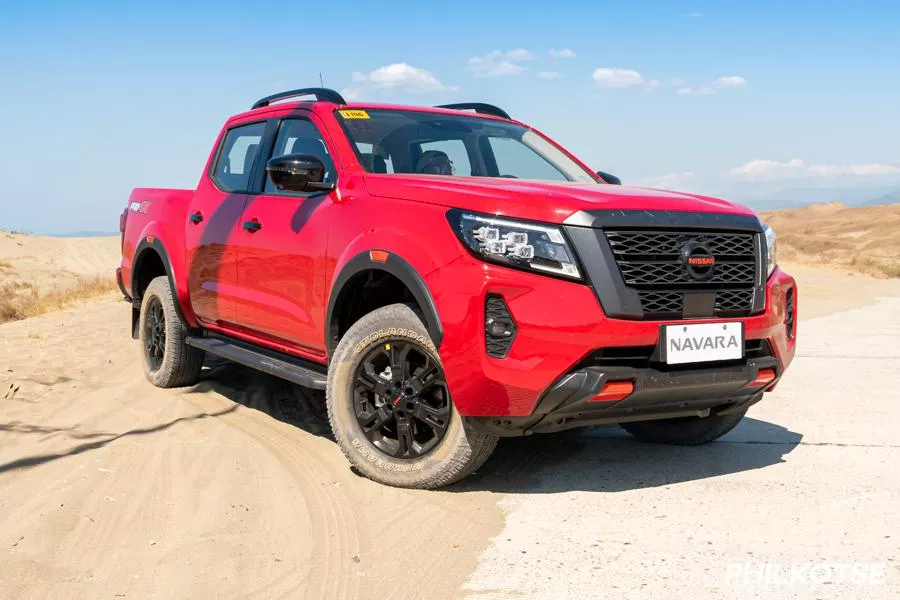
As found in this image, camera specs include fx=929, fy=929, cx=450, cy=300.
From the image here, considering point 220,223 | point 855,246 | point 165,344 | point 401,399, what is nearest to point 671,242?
point 401,399

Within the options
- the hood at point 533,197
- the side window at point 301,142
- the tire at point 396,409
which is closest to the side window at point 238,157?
the side window at point 301,142

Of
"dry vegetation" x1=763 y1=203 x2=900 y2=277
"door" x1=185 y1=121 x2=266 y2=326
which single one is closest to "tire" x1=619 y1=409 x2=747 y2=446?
"door" x1=185 y1=121 x2=266 y2=326

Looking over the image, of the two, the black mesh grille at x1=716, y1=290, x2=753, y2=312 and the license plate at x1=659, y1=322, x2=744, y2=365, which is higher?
the black mesh grille at x1=716, y1=290, x2=753, y2=312

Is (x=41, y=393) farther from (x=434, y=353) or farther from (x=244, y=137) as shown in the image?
(x=434, y=353)

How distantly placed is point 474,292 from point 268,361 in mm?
1995

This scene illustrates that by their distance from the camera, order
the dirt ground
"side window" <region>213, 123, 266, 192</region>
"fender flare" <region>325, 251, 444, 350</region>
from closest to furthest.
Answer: the dirt ground, "fender flare" <region>325, 251, 444, 350</region>, "side window" <region>213, 123, 266, 192</region>

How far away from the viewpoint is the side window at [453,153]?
5.40 m

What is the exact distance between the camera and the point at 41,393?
22.4ft

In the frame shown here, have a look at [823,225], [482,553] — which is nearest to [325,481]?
[482,553]

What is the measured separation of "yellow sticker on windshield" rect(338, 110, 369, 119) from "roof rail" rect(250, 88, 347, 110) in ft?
0.45

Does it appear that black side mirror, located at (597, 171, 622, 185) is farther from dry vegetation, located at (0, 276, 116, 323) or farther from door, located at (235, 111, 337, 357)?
dry vegetation, located at (0, 276, 116, 323)

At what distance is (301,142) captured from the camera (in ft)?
18.4

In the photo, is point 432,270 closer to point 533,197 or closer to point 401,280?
point 401,280

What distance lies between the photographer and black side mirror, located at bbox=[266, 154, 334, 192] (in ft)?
15.7
